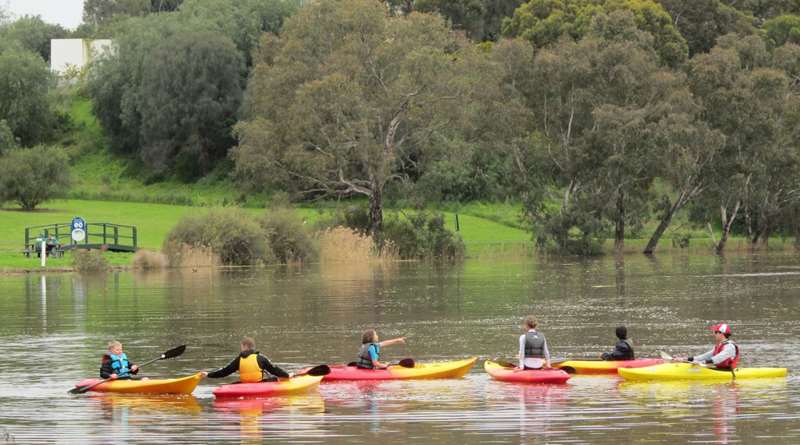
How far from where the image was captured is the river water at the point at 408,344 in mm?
21203

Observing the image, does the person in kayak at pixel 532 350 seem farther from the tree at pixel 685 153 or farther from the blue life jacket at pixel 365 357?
Result: the tree at pixel 685 153

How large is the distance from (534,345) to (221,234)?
38975 millimetres

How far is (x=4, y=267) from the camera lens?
198 ft

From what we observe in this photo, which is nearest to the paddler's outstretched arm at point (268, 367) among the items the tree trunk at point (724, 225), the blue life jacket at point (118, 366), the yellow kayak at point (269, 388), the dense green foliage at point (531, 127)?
the yellow kayak at point (269, 388)

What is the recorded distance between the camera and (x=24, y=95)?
98.4 metres

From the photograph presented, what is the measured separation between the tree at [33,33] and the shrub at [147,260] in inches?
2489

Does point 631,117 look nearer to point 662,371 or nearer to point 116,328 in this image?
point 116,328

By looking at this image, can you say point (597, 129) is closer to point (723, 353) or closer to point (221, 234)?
point (221, 234)

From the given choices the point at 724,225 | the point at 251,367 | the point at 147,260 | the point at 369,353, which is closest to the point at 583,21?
the point at 724,225

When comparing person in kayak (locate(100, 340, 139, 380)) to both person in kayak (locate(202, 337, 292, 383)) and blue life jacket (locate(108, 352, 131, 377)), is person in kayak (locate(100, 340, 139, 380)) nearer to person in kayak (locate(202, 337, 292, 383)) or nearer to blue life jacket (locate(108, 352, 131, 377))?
blue life jacket (locate(108, 352, 131, 377))

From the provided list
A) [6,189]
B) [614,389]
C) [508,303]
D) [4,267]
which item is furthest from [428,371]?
[6,189]

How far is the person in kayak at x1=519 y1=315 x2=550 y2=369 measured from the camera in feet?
87.0

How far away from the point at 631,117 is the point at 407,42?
11.8 meters

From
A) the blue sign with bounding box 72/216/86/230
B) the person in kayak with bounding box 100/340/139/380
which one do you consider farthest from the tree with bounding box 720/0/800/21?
the person in kayak with bounding box 100/340/139/380
